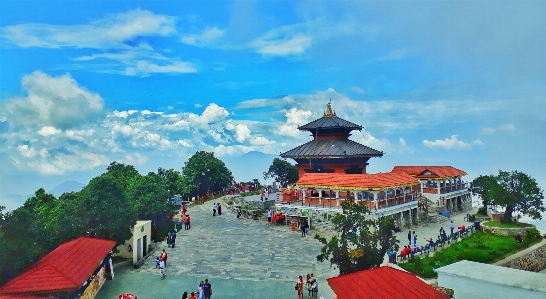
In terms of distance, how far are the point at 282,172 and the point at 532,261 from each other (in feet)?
104

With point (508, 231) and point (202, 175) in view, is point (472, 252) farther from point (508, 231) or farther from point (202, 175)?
point (202, 175)

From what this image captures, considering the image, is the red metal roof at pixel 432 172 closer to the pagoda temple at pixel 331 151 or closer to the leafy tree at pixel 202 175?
the pagoda temple at pixel 331 151

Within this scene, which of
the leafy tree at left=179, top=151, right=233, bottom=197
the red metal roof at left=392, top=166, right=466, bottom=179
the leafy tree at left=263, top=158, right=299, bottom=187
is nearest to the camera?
the red metal roof at left=392, top=166, right=466, bottom=179

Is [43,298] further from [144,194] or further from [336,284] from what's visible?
[144,194]

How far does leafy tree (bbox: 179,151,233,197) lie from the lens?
47.8 metres

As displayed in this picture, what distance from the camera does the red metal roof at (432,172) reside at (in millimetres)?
36562

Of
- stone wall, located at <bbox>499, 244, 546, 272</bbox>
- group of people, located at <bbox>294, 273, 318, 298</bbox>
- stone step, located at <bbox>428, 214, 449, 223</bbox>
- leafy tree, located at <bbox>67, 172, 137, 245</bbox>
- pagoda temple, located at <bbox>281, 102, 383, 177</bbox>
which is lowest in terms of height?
stone wall, located at <bbox>499, 244, 546, 272</bbox>

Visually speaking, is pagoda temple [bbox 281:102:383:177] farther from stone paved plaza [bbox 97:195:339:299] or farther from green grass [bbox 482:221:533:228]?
green grass [bbox 482:221:533:228]

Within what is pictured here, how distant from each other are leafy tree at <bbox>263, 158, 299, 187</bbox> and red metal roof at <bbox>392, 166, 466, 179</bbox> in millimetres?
16565

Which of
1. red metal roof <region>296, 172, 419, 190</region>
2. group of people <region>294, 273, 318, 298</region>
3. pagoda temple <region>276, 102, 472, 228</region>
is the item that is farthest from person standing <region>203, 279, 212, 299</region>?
red metal roof <region>296, 172, 419, 190</region>

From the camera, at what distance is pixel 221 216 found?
1430 inches

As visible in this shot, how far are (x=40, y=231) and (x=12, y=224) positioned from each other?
235 cm

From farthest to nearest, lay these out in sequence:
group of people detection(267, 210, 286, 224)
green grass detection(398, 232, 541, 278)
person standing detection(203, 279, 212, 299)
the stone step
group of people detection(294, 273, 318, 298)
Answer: the stone step < group of people detection(267, 210, 286, 224) < green grass detection(398, 232, 541, 278) < group of people detection(294, 273, 318, 298) < person standing detection(203, 279, 212, 299)

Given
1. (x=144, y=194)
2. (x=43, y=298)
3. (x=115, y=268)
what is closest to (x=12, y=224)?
(x=43, y=298)
